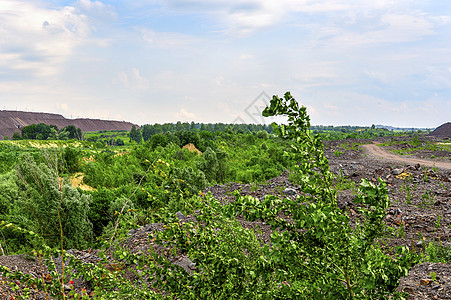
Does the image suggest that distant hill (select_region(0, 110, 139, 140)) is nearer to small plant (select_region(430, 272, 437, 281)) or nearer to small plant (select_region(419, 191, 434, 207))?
small plant (select_region(419, 191, 434, 207))

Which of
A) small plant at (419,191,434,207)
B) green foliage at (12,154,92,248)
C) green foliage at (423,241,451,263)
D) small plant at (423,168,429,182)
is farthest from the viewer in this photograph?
small plant at (423,168,429,182)

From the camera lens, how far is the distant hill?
142625 mm

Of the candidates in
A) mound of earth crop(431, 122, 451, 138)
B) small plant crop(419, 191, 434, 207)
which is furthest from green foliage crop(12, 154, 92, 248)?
mound of earth crop(431, 122, 451, 138)

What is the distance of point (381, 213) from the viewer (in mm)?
1967

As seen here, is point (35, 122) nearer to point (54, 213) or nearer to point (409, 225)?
point (54, 213)

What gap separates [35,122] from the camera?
168125 mm

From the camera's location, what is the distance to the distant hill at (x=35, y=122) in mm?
142625

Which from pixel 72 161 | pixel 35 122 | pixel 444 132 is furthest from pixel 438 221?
pixel 35 122

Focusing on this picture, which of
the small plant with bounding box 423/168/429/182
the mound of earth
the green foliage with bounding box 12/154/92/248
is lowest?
the green foliage with bounding box 12/154/92/248

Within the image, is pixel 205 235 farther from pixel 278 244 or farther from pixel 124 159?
pixel 124 159

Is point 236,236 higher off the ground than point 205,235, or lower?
lower

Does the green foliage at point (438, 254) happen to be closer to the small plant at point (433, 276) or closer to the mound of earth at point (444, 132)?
the small plant at point (433, 276)

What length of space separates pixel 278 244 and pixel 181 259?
16.7 ft

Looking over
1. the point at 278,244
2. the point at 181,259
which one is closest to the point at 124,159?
the point at 181,259
